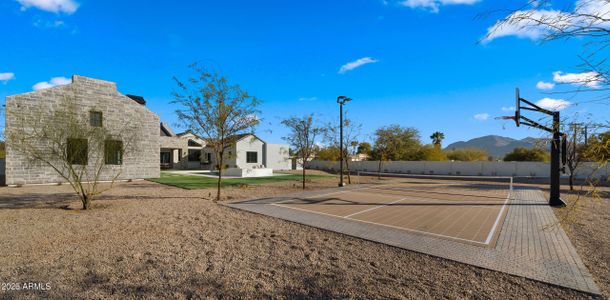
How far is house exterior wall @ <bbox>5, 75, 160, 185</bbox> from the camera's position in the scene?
A: 16.6m

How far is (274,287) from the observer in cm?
430

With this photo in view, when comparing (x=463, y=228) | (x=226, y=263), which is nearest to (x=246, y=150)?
(x=463, y=228)

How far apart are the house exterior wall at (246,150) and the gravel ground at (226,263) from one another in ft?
90.0

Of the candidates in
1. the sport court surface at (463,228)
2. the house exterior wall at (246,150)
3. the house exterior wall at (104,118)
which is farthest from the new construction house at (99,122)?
the house exterior wall at (246,150)

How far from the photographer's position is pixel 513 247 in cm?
598

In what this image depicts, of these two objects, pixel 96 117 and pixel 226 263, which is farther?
pixel 96 117

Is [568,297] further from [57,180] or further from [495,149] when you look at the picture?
[495,149]

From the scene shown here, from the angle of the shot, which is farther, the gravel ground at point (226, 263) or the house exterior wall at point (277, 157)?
the house exterior wall at point (277, 157)

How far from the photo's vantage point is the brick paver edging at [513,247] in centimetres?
468

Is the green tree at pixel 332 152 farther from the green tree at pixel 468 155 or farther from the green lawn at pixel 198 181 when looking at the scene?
the green tree at pixel 468 155

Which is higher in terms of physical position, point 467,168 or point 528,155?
point 528,155

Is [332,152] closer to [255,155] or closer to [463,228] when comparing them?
[255,155]

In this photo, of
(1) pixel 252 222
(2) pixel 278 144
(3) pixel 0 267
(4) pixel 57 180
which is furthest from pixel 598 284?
(2) pixel 278 144

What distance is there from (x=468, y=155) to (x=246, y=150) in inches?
1346
